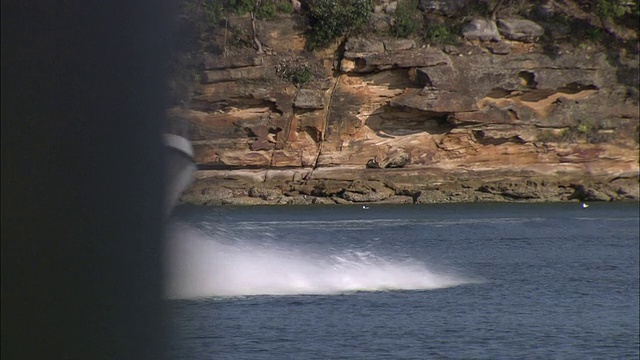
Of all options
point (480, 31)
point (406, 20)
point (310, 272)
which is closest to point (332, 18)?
point (406, 20)

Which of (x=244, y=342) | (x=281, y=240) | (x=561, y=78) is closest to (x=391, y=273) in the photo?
(x=281, y=240)

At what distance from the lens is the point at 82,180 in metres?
1.13

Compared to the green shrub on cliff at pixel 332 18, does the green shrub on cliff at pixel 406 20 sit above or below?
above

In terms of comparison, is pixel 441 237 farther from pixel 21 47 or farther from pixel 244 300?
pixel 21 47

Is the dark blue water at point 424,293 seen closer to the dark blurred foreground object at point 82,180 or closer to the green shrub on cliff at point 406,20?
the dark blurred foreground object at point 82,180

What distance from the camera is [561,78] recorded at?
33.0 metres

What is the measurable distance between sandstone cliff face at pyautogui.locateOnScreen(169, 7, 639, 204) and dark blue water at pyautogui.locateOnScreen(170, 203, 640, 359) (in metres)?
7.67

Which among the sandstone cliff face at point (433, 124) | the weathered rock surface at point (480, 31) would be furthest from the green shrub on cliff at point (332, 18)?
the weathered rock surface at point (480, 31)

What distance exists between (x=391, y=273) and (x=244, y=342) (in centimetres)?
601

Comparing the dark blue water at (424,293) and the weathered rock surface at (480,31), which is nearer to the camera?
the dark blue water at (424,293)

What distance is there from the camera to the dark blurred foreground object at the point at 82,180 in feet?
3.60

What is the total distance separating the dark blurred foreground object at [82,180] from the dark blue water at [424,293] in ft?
11.5

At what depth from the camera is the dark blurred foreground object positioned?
3.60 feet

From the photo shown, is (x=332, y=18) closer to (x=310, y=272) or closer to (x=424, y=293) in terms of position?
(x=310, y=272)
